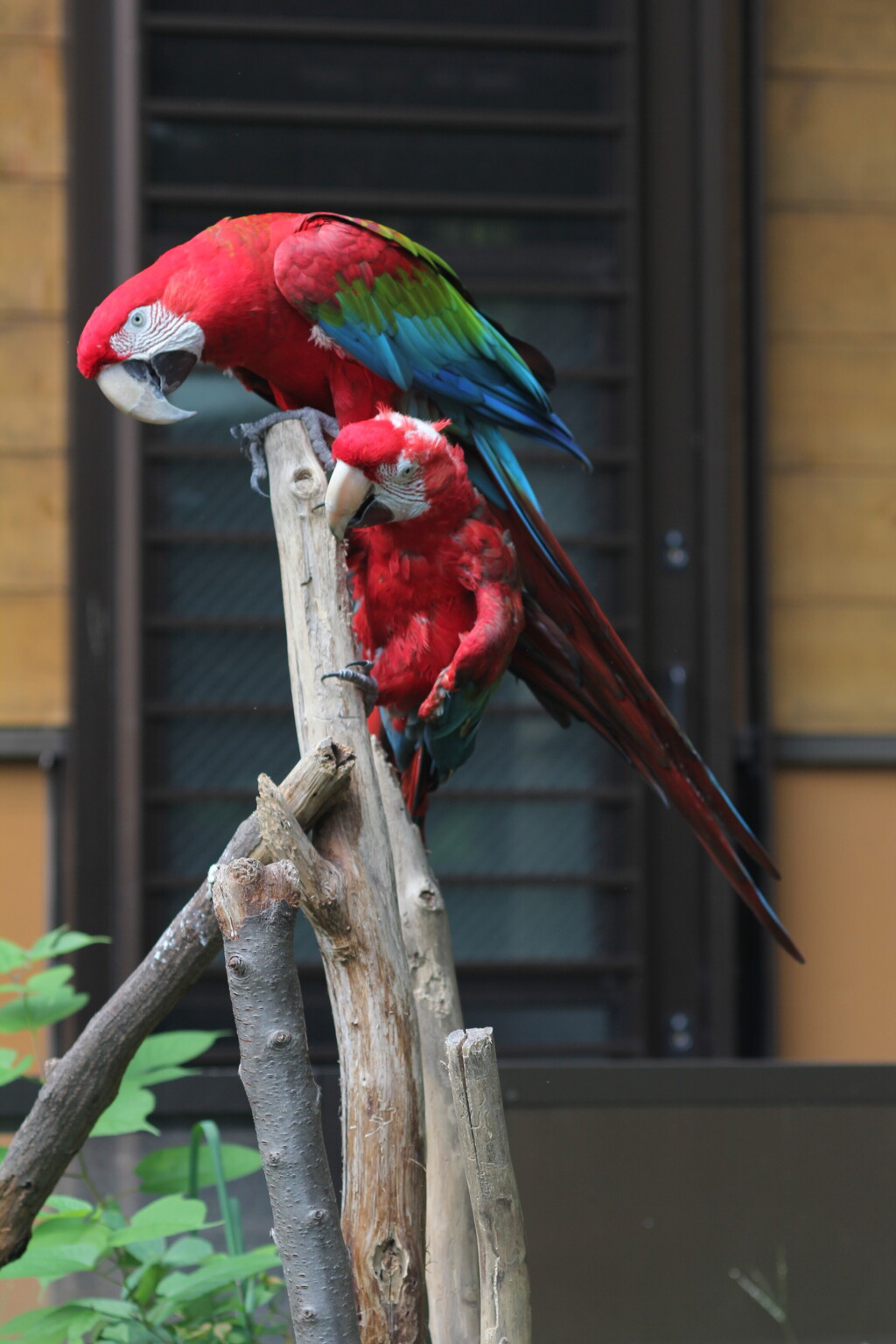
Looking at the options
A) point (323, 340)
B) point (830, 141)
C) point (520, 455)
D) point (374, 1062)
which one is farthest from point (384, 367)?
point (830, 141)

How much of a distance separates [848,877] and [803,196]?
2.86 ft

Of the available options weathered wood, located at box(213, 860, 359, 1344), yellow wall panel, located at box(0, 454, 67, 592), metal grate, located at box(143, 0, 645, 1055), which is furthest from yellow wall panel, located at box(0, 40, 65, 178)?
weathered wood, located at box(213, 860, 359, 1344)

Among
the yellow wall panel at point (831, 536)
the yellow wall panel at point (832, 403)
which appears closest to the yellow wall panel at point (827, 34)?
the yellow wall panel at point (832, 403)

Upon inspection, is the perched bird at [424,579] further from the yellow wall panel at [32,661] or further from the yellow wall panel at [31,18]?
the yellow wall panel at [31,18]

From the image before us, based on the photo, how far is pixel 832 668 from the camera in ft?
4.95

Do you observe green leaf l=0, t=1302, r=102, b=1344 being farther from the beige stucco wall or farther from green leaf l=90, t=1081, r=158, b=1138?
the beige stucco wall

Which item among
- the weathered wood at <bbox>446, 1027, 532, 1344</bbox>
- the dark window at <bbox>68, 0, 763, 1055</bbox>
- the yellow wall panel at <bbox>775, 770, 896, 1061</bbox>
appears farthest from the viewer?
the yellow wall panel at <bbox>775, 770, 896, 1061</bbox>

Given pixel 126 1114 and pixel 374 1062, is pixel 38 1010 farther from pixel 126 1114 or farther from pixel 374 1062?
pixel 374 1062

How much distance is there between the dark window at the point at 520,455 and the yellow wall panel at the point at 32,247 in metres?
0.09

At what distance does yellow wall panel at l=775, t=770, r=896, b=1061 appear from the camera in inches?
58.4

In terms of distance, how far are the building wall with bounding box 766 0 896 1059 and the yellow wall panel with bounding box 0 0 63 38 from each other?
879 millimetres

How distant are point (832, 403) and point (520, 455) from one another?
0.43 m

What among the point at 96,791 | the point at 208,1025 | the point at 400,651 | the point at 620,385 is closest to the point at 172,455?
the point at 96,791

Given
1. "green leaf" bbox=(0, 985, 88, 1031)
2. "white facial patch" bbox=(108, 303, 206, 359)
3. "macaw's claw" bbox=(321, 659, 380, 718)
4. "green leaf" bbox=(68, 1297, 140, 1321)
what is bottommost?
"green leaf" bbox=(68, 1297, 140, 1321)
